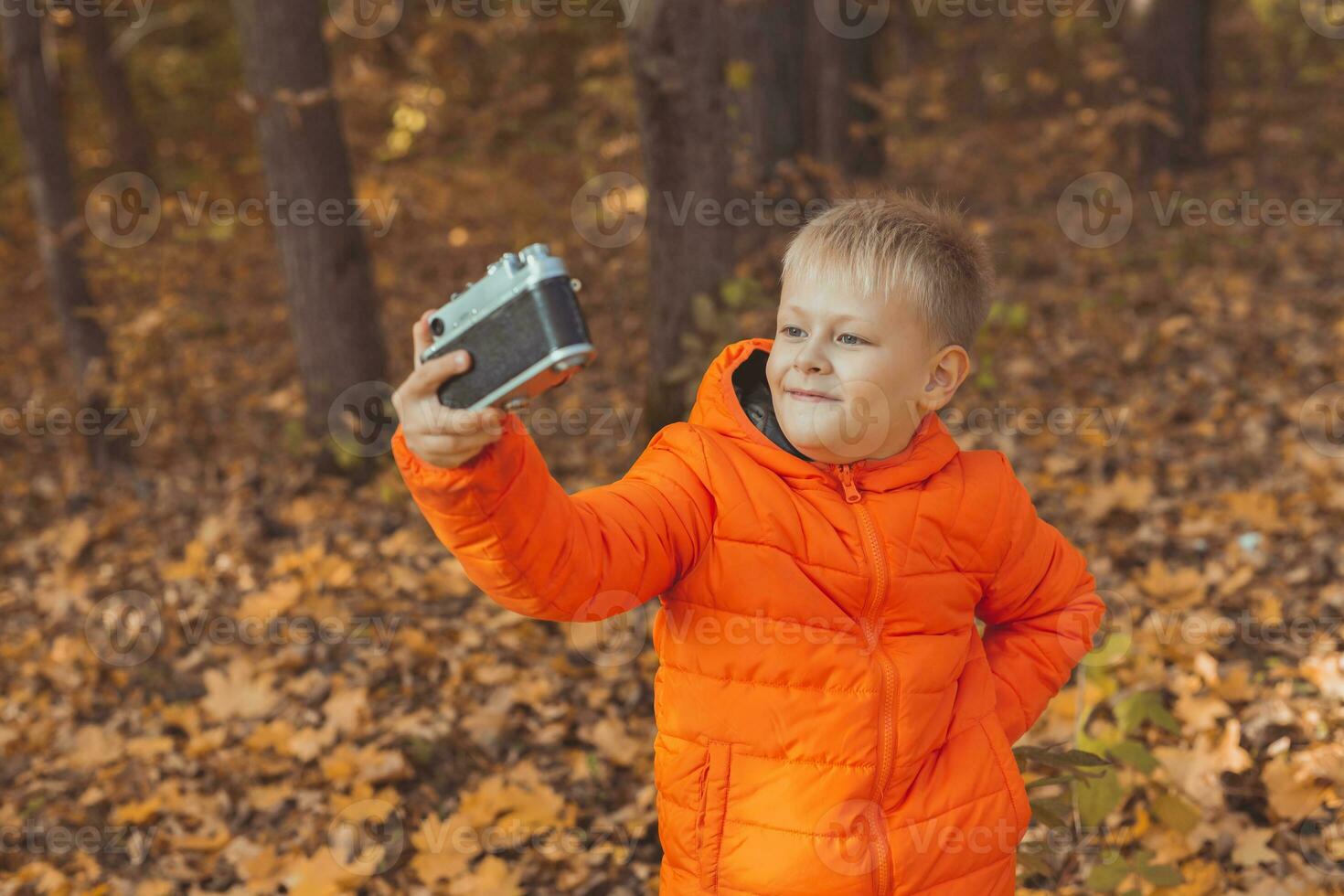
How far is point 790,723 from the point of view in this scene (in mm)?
1812

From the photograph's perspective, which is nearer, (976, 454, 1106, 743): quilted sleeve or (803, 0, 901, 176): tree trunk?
(976, 454, 1106, 743): quilted sleeve

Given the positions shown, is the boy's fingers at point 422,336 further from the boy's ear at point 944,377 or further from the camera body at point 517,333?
the boy's ear at point 944,377

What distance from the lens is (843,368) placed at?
71.4 inches

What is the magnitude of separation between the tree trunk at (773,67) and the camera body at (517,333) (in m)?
6.75

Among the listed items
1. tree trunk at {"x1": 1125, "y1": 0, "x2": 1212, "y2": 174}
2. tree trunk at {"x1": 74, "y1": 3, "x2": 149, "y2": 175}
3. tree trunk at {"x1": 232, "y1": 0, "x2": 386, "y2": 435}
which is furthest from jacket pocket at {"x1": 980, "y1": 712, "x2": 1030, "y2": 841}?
tree trunk at {"x1": 74, "y1": 3, "x2": 149, "y2": 175}

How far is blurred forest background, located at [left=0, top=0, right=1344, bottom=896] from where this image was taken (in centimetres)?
333

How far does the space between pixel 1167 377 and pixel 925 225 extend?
191 inches

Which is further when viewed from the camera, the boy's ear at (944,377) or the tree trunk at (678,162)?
the tree trunk at (678,162)

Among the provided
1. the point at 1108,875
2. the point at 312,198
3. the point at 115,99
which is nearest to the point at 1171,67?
the point at 312,198

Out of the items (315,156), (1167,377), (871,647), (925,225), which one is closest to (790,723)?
(871,647)

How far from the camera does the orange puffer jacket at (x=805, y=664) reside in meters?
1.81

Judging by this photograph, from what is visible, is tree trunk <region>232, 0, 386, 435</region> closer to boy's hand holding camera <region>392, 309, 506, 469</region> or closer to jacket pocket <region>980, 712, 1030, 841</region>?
boy's hand holding camera <region>392, 309, 506, 469</region>

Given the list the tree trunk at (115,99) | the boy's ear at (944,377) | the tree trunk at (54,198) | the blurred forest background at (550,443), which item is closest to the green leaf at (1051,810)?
the blurred forest background at (550,443)

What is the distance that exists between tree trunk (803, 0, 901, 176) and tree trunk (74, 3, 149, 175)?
775 cm
